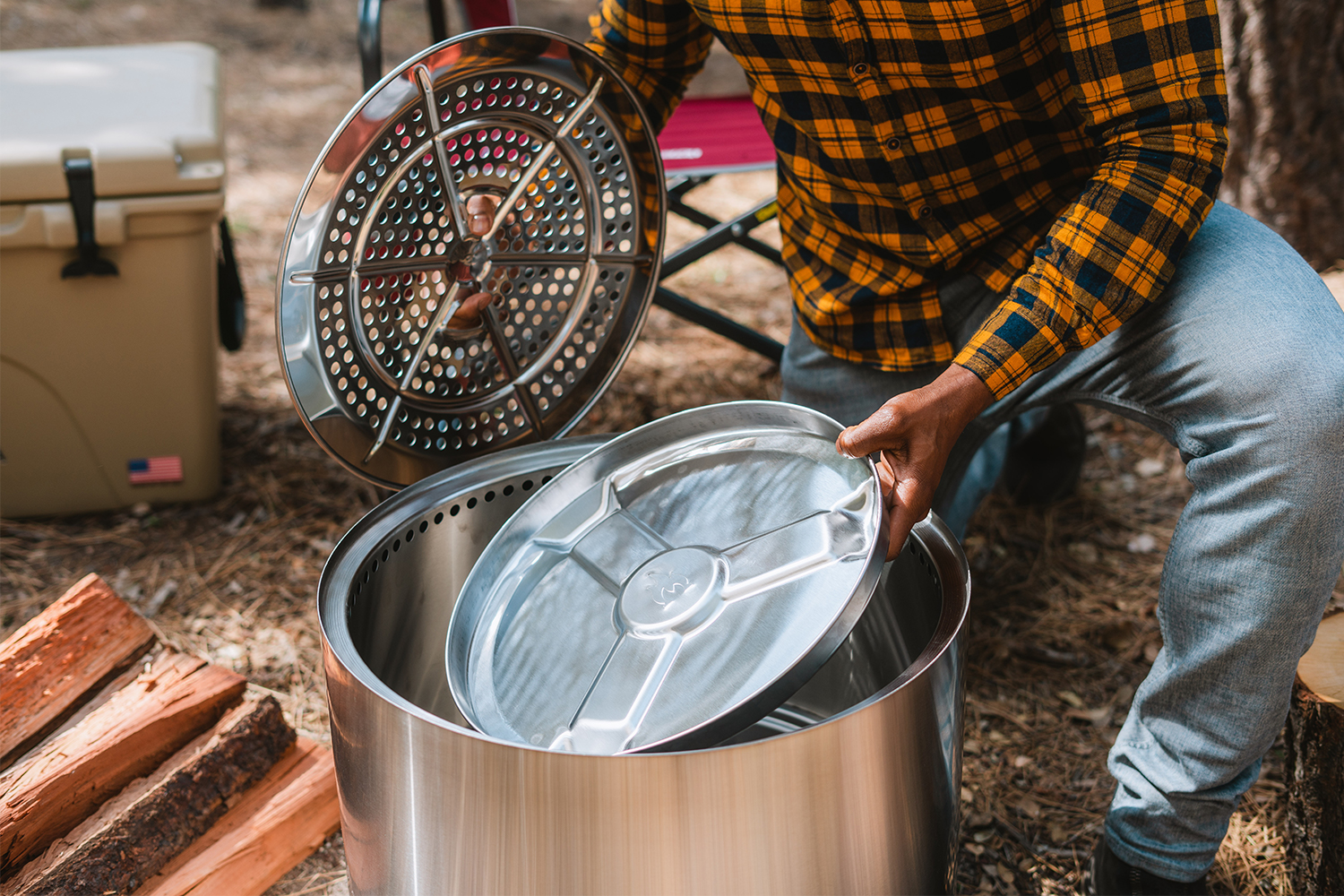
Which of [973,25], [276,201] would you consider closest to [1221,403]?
[973,25]

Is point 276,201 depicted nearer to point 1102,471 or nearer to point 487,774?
point 1102,471

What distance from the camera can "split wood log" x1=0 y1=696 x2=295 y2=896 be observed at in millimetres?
1146

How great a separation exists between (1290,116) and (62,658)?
2260 millimetres

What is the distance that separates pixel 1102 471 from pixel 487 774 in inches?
65.2

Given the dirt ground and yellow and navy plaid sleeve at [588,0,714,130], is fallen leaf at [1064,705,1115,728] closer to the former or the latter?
the dirt ground

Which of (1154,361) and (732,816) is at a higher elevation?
(1154,361)

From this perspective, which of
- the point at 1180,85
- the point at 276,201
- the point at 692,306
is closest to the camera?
the point at 1180,85

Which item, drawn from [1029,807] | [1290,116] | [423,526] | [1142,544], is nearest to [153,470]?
[423,526]

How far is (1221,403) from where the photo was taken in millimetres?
1034

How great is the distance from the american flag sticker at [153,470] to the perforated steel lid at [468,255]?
868 mm

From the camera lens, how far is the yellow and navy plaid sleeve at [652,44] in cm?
134

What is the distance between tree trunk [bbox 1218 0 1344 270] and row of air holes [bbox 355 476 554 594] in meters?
1.41

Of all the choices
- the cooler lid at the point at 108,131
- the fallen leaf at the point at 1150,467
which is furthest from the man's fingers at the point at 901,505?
the fallen leaf at the point at 1150,467

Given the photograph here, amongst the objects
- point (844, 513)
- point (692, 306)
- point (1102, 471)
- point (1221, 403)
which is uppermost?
point (1221, 403)
